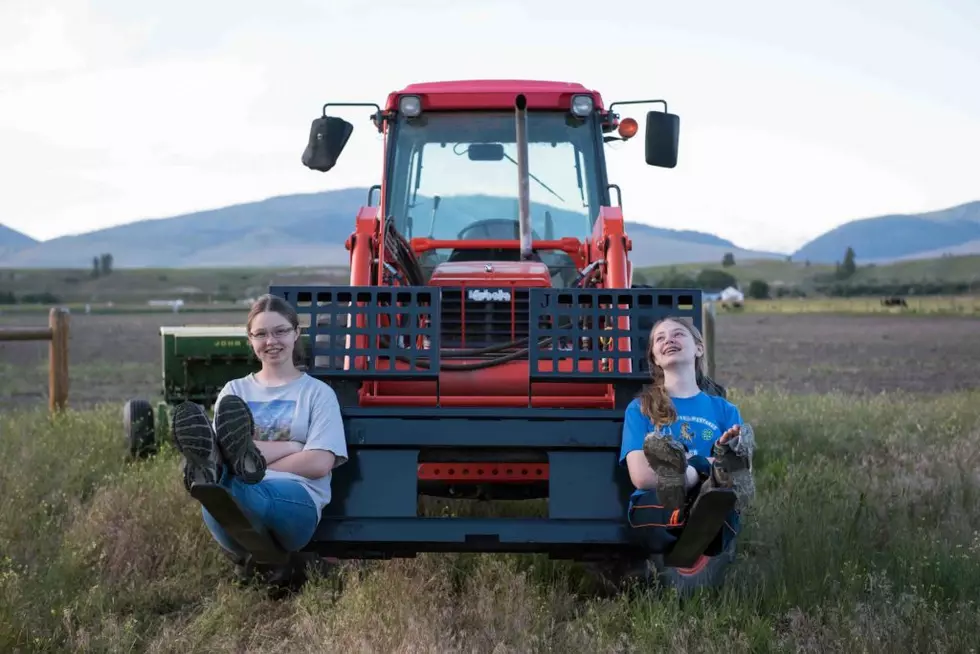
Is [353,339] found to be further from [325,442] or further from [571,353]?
[571,353]

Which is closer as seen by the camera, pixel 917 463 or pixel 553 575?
pixel 553 575

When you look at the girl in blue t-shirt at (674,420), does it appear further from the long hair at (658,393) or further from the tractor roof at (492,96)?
the tractor roof at (492,96)

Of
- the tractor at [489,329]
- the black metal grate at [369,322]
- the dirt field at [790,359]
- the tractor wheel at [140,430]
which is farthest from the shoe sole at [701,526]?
the dirt field at [790,359]

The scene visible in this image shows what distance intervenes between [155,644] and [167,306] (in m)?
63.8

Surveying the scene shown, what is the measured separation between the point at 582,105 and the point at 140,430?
424cm

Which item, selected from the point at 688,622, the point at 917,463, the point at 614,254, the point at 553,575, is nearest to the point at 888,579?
the point at 688,622

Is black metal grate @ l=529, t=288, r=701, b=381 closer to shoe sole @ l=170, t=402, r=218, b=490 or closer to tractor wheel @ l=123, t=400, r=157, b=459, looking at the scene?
shoe sole @ l=170, t=402, r=218, b=490

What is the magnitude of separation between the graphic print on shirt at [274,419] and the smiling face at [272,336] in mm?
169

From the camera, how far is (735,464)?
12.8 feet

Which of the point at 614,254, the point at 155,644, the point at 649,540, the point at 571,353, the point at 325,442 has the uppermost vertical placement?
the point at 614,254

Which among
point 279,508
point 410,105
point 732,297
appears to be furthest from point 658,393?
point 732,297

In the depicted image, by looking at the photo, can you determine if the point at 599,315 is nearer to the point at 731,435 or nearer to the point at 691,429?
the point at 691,429

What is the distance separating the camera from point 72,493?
6898mm

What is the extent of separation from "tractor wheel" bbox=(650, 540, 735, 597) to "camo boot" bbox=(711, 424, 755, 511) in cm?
91
